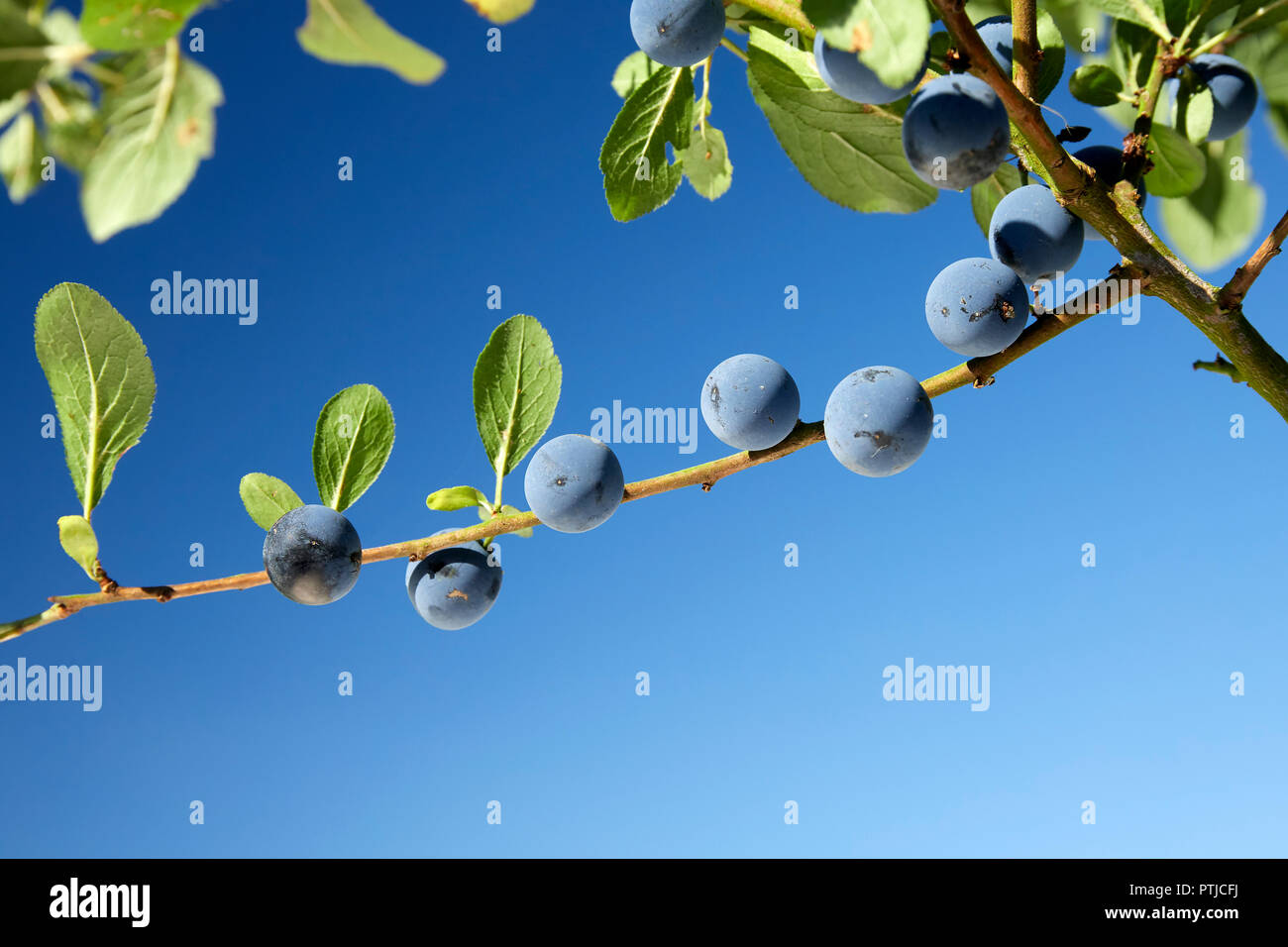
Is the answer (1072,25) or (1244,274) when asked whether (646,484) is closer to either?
(1244,274)

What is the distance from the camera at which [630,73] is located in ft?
4.51

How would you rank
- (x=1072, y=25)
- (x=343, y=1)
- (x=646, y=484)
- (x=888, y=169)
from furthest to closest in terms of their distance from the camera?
(x=1072, y=25) < (x=888, y=169) < (x=646, y=484) < (x=343, y=1)

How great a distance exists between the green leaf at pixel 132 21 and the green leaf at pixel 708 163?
0.90 m

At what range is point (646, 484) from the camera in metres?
0.98

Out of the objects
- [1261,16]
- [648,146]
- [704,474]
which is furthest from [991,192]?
[704,474]

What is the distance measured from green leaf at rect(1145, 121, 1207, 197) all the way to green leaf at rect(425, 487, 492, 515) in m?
0.78

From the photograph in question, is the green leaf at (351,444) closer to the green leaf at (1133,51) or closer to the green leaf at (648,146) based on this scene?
the green leaf at (648,146)

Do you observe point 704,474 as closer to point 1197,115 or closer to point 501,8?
point 501,8

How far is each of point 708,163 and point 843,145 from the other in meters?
0.32

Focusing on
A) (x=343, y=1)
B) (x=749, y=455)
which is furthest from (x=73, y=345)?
(x=749, y=455)

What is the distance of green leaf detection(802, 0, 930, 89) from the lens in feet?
2.04

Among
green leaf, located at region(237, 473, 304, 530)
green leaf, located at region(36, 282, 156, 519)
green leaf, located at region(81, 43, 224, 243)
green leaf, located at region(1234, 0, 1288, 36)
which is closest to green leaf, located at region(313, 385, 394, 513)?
green leaf, located at region(237, 473, 304, 530)

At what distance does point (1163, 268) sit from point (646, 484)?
0.53 meters

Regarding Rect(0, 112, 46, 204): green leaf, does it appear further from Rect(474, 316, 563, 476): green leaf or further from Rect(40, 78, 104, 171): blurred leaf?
Rect(474, 316, 563, 476): green leaf
